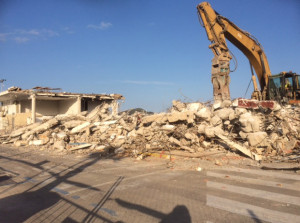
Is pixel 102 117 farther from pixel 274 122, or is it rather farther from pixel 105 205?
pixel 105 205

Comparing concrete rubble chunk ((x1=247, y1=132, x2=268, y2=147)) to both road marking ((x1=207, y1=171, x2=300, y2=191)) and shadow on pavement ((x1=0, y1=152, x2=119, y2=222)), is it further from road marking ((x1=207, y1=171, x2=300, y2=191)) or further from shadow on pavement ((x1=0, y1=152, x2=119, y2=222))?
shadow on pavement ((x1=0, y1=152, x2=119, y2=222))

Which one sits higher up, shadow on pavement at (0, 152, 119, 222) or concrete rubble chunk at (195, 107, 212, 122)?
concrete rubble chunk at (195, 107, 212, 122)

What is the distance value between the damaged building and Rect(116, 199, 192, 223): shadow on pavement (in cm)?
1895

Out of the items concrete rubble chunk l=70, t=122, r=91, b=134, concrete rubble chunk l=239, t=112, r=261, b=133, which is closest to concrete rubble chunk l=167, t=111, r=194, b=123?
concrete rubble chunk l=239, t=112, r=261, b=133

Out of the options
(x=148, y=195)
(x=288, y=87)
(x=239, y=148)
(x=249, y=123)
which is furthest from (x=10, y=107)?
(x=148, y=195)

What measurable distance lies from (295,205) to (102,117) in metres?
15.7

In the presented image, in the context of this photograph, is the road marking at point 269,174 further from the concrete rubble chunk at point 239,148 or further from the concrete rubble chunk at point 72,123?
the concrete rubble chunk at point 72,123

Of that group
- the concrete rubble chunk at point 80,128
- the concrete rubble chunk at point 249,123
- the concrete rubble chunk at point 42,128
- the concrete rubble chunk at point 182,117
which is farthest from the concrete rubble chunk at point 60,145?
the concrete rubble chunk at point 249,123

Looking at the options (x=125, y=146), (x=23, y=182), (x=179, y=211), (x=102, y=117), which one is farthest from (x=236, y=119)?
(x=102, y=117)

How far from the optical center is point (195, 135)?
446 inches

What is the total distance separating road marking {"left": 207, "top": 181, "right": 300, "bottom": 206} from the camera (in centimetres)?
500

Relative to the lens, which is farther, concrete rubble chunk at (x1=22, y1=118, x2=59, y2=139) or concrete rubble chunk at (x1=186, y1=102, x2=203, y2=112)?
concrete rubble chunk at (x1=22, y1=118, x2=59, y2=139)

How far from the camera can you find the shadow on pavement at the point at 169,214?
13.9 ft

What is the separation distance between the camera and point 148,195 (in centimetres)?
554
